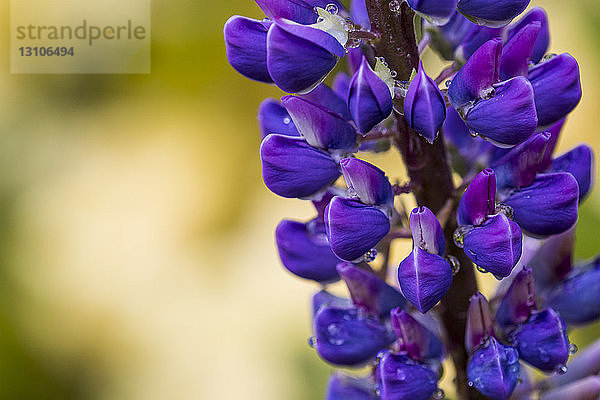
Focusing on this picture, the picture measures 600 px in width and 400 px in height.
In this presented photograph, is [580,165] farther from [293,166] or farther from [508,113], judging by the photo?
[293,166]

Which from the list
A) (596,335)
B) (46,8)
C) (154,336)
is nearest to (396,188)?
(596,335)

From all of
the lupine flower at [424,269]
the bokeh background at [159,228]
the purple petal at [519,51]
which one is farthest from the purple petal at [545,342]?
the bokeh background at [159,228]

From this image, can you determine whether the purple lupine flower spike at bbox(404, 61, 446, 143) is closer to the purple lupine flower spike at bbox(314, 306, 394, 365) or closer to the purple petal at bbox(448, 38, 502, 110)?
the purple petal at bbox(448, 38, 502, 110)

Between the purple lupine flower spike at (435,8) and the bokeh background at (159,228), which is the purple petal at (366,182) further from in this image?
the bokeh background at (159,228)

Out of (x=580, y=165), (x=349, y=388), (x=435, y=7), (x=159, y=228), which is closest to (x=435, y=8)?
(x=435, y=7)

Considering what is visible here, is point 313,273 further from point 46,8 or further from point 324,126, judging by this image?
point 46,8
